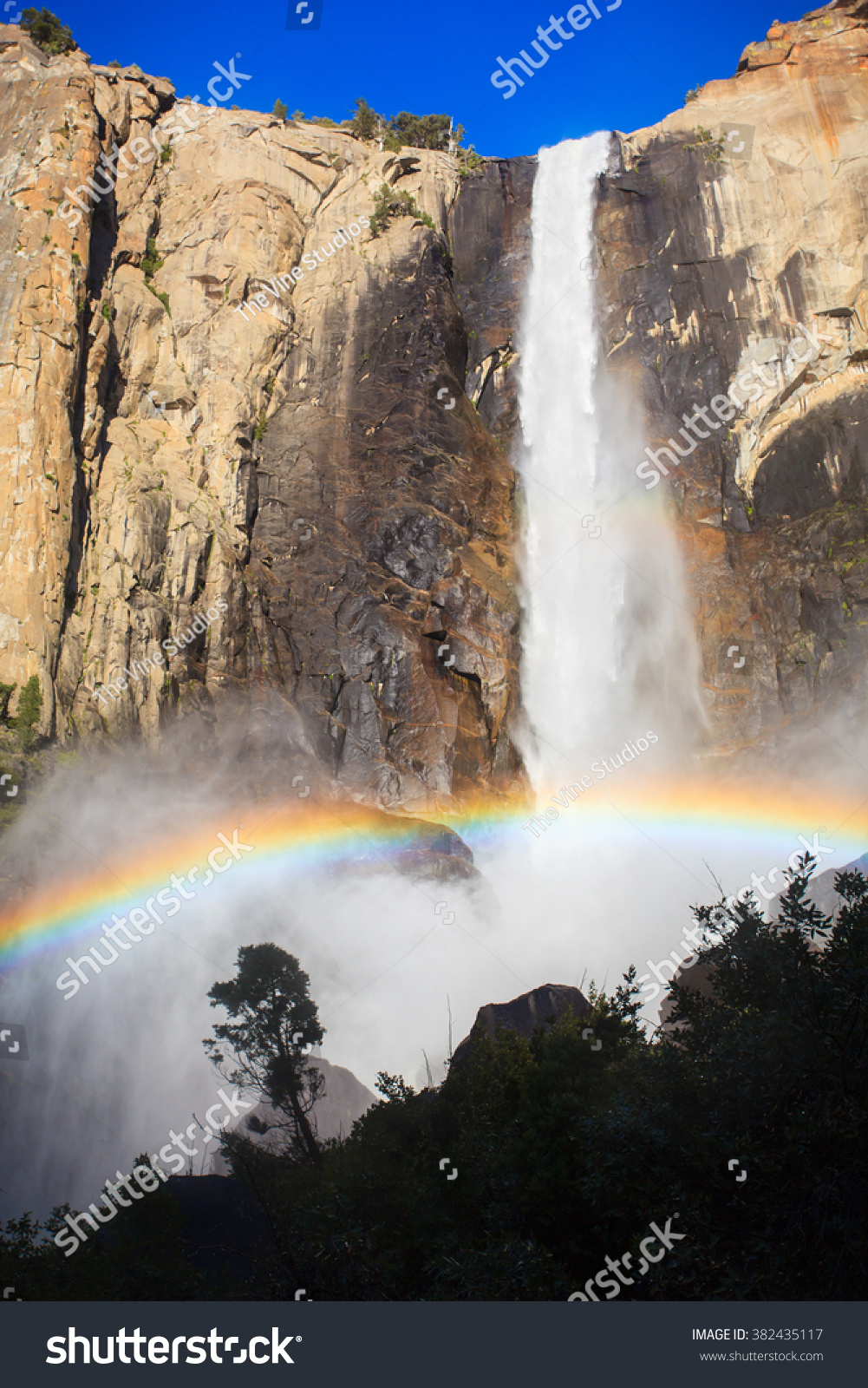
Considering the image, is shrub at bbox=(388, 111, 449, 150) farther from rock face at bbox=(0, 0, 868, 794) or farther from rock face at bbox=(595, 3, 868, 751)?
rock face at bbox=(595, 3, 868, 751)

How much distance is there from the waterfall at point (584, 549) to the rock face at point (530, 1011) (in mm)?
15924

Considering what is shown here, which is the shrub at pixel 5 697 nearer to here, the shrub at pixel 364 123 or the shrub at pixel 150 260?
the shrub at pixel 150 260

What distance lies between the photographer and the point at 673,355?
42562 mm

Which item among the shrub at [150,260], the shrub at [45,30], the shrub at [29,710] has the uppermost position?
the shrub at [45,30]

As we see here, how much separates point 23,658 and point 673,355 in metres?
33.4

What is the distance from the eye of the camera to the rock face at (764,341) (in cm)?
3709

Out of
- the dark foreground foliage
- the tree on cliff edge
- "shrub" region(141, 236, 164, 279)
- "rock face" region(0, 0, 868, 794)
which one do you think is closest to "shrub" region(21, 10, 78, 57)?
"rock face" region(0, 0, 868, 794)

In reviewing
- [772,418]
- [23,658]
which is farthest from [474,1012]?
[772,418]

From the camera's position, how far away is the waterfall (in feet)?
128

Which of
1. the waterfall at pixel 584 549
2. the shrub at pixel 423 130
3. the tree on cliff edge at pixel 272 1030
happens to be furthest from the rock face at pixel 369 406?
the tree on cliff edge at pixel 272 1030

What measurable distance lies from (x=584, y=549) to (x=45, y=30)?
122 ft

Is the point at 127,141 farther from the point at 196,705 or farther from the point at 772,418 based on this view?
the point at 772,418

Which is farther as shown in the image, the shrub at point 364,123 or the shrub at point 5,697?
the shrub at point 364,123

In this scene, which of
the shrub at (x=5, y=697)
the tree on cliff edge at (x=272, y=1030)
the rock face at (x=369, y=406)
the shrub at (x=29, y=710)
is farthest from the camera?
the rock face at (x=369, y=406)
